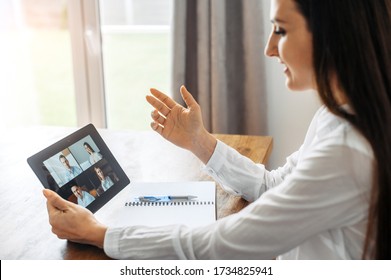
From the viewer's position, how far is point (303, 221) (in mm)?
833

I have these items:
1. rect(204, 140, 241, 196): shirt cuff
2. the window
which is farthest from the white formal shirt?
the window

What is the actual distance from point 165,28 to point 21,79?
0.85 meters

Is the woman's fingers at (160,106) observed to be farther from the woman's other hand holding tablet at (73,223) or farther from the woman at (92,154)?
the woman's other hand holding tablet at (73,223)

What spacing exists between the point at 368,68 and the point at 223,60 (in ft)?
4.29

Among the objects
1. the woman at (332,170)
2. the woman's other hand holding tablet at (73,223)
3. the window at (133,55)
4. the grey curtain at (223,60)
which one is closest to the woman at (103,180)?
the woman's other hand holding tablet at (73,223)

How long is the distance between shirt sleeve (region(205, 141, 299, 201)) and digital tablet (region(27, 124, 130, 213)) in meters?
0.22

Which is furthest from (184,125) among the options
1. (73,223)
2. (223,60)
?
(223,60)

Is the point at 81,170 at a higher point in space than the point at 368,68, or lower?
lower

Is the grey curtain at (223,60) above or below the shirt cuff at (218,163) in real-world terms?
above

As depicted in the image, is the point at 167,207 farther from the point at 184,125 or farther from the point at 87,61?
the point at 87,61

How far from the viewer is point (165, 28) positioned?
2393mm

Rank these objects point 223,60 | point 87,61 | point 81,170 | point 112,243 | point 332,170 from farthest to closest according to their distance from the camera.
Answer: point 87,61
point 223,60
point 81,170
point 112,243
point 332,170

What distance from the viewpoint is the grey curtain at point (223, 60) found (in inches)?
81.7
